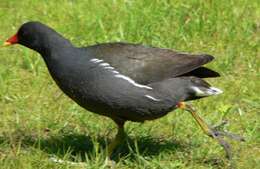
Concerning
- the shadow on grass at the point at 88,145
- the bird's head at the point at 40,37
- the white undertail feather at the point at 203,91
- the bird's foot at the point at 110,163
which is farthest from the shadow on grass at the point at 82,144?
the bird's head at the point at 40,37

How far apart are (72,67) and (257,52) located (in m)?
2.94

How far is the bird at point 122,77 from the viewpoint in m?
5.31

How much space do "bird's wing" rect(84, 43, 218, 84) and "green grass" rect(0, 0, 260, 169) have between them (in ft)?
1.75

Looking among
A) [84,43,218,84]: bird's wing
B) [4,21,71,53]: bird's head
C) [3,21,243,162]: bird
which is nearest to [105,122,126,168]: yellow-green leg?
[3,21,243,162]: bird

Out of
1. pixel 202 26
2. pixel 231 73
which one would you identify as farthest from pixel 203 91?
pixel 202 26

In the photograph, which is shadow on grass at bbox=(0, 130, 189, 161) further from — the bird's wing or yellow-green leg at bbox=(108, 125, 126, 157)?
Result: the bird's wing

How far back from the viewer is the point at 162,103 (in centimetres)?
548

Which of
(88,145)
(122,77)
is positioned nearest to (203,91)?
(122,77)

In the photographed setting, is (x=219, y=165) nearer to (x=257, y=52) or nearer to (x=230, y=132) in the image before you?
(x=230, y=132)

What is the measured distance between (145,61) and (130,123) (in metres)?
0.90

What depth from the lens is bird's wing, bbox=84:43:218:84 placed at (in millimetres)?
5441

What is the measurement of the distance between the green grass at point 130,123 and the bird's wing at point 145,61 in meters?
0.53

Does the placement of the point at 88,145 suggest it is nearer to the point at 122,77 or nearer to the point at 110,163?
the point at 110,163

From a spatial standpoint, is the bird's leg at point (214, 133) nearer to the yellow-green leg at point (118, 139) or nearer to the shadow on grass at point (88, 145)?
the shadow on grass at point (88, 145)
